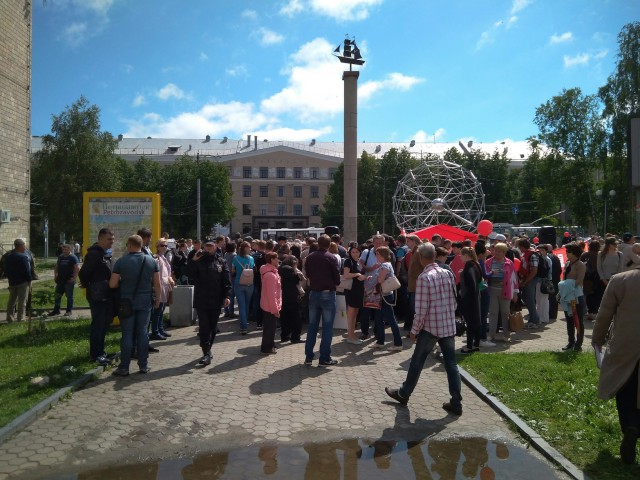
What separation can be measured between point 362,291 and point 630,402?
5.40 meters

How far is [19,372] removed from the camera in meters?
7.61

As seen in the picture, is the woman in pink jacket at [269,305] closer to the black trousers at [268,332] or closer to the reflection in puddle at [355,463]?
the black trousers at [268,332]

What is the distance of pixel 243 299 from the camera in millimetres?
11188

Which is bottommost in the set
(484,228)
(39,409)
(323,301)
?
(39,409)

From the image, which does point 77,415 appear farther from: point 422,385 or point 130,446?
point 422,385

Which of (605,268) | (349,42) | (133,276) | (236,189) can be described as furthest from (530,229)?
(236,189)

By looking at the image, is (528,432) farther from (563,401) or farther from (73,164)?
(73,164)

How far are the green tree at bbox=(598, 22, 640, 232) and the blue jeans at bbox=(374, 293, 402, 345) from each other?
92.2 ft

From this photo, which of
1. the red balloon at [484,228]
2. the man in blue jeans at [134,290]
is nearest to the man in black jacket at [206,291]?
the man in blue jeans at [134,290]

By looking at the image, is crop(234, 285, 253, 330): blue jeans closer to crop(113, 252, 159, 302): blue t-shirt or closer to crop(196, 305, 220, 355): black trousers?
crop(196, 305, 220, 355): black trousers

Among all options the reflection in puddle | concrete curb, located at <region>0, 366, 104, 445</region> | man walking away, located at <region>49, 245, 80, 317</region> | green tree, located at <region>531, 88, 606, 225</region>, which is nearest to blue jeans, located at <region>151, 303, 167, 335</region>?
concrete curb, located at <region>0, 366, 104, 445</region>

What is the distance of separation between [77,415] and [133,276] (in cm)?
206

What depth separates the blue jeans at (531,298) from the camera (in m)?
11.7

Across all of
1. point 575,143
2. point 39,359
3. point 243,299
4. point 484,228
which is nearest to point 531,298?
point 484,228
